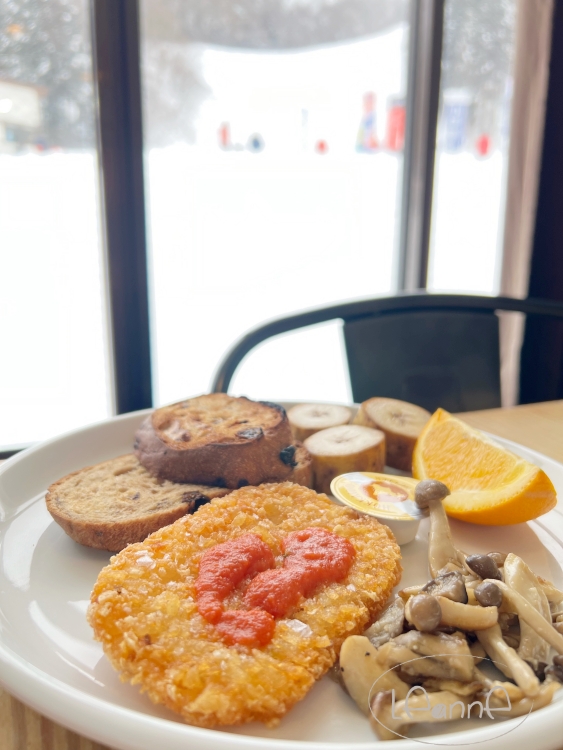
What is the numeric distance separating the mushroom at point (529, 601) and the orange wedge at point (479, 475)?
0.25 meters

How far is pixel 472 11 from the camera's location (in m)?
3.46

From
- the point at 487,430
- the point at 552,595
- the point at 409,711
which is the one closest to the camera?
the point at 409,711

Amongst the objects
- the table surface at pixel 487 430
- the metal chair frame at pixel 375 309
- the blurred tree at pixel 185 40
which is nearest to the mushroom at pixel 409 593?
the table surface at pixel 487 430

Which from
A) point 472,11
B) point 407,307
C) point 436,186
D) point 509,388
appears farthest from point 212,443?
point 472,11

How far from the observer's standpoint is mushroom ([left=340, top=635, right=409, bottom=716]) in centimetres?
79

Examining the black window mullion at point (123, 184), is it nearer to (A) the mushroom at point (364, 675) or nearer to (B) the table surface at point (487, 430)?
(B) the table surface at point (487, 430)

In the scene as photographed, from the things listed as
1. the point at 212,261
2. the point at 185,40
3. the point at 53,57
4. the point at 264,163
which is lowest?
the point at 212,261

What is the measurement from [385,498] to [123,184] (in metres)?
2.11

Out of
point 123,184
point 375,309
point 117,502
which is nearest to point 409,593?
point 117,502

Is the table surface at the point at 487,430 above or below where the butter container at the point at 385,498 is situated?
below

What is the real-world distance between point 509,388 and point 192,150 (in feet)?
7.23

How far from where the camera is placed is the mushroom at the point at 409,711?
2.46 ft

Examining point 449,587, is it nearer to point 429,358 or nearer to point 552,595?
point 552,595

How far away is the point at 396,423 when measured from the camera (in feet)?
5.28
